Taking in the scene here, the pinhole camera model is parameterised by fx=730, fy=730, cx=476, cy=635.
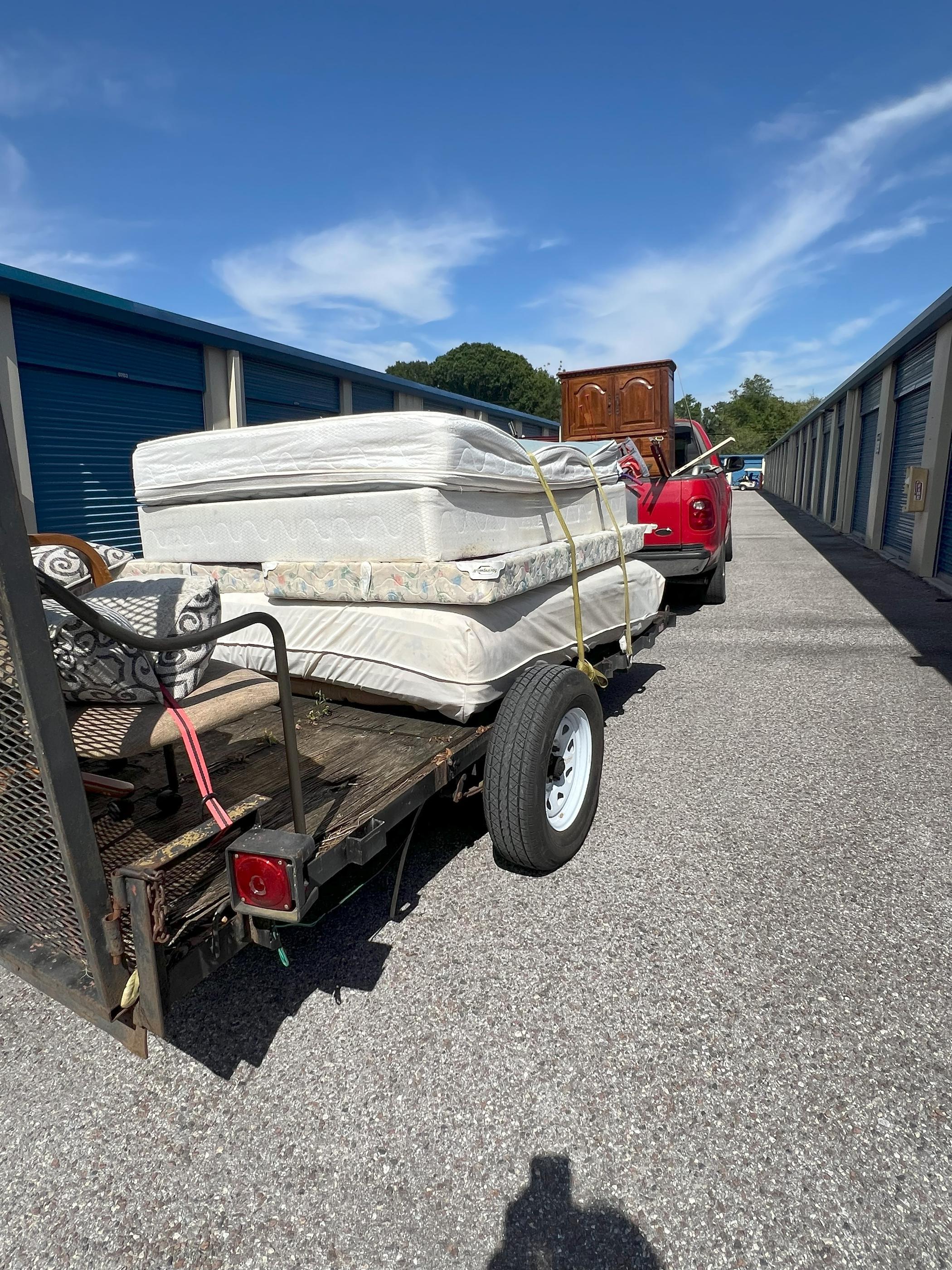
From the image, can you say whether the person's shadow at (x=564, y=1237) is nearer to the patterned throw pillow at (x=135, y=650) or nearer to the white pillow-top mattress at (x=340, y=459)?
the patterned throw pillow at (x=135, y=650)

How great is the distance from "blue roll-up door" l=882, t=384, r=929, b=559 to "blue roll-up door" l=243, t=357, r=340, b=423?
9.91m

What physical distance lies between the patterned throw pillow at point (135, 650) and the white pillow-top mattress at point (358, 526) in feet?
2.76

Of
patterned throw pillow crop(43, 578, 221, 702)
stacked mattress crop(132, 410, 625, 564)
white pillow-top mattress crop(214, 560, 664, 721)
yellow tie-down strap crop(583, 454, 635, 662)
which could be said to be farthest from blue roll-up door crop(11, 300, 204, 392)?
patterned throw pillow crop(43, 578, 221, 702)

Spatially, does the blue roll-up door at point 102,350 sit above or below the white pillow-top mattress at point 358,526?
above

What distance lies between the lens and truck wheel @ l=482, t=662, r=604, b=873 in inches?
108

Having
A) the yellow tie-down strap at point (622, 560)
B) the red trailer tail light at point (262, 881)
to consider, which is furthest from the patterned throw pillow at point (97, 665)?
the yellow tie-down strap at point (622, 560)

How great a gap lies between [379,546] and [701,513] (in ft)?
18.4

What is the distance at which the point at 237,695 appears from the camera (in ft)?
7.19

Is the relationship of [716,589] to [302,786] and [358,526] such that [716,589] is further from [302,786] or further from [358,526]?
[302,786]

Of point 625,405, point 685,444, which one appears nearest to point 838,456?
point 685,444

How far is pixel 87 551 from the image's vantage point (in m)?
3.30

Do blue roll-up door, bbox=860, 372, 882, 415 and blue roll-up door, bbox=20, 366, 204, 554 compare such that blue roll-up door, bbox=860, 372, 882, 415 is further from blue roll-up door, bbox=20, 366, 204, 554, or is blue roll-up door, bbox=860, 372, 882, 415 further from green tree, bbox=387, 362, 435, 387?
green tree, bbox=387, 362, 435, 387

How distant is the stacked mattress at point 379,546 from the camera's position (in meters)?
2.86

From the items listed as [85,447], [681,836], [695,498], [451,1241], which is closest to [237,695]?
[451,1241]
